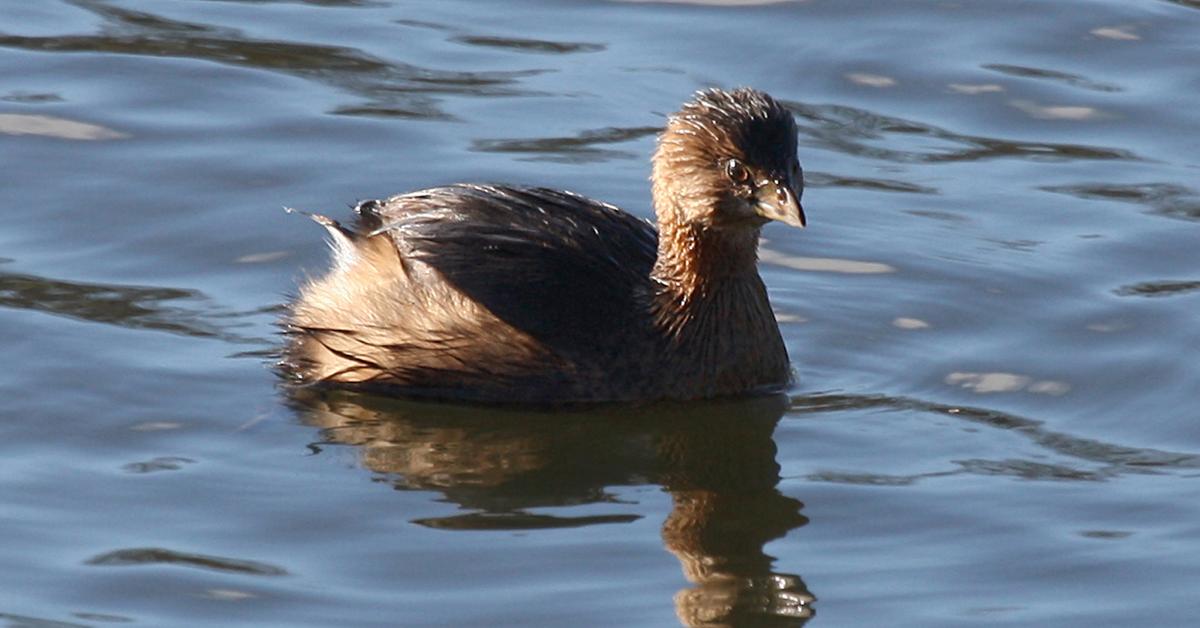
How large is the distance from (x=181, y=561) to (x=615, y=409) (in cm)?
185

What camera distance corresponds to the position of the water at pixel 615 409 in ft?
22.5

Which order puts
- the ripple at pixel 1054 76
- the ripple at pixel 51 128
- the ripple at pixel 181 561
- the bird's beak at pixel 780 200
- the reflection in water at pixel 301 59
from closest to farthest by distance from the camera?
1. the ripple at pixel 181 561
2. the bird's beak at pixel 780 200
3. the ripple at pixel 51 128
4. the reflection in water at pixel 301 59
5. the ripple at pixel 1054 76

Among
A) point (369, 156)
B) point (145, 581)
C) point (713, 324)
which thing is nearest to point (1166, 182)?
point (713, 324)

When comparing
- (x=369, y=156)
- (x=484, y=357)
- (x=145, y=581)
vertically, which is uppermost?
(x=369, y=156)

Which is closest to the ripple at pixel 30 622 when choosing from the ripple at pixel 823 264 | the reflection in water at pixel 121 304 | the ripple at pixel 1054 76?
the reflection in water at pixel 121 304

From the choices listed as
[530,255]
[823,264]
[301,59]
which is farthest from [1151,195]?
[301,59]

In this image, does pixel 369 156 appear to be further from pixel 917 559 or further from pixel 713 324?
pixel 917 559

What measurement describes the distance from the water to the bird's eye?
2.52 feet

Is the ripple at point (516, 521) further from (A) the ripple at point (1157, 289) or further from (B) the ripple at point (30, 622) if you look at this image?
(A) the ripple at point (1157, 289)

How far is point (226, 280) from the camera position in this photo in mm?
9148

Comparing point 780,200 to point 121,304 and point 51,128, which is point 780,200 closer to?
point 121,304

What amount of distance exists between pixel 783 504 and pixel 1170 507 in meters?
1.12

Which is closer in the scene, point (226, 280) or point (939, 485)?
point (939, 485)

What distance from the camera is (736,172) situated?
813cm
